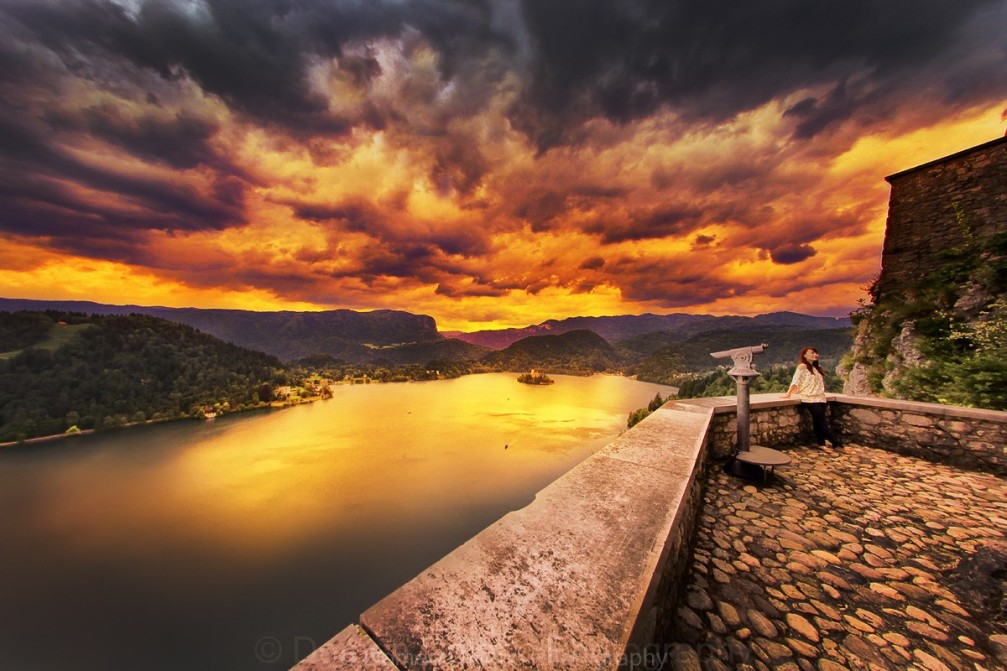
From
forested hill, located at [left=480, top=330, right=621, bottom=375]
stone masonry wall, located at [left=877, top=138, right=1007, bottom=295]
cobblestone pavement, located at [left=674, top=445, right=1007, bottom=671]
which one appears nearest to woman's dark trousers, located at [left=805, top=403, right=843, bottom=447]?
cobblestone pavement, located at [left=674, top=445, right=1007, bottom=671]

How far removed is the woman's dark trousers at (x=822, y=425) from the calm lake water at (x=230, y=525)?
12978 mm

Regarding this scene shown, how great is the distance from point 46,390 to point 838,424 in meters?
103

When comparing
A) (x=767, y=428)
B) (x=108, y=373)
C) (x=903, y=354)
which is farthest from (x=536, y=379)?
(x=767, y=428)

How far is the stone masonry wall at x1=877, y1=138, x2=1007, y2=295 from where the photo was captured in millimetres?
9680

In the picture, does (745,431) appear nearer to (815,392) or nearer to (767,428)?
(767,428)

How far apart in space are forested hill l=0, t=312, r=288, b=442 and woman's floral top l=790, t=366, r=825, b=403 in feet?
303

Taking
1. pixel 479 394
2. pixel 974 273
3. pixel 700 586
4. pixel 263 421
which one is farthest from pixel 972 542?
pixel 479 394

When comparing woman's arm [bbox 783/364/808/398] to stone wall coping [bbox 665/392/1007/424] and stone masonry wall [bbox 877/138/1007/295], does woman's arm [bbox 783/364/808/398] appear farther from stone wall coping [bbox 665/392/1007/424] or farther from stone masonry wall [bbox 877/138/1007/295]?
stone masonry wall [bbox 877/138/1007/295]

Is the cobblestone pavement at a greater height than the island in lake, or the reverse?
the cobblestone pavement

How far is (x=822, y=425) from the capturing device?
557 cm

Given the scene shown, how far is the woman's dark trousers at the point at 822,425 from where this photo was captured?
553 centimetres

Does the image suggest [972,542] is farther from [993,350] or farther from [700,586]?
[993,350]

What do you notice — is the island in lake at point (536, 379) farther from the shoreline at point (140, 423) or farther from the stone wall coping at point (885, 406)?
the stone wall coping at point (885, 406)

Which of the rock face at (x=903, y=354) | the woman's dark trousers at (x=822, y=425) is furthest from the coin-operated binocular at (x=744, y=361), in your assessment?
the rock face at (x=903, y=354)
